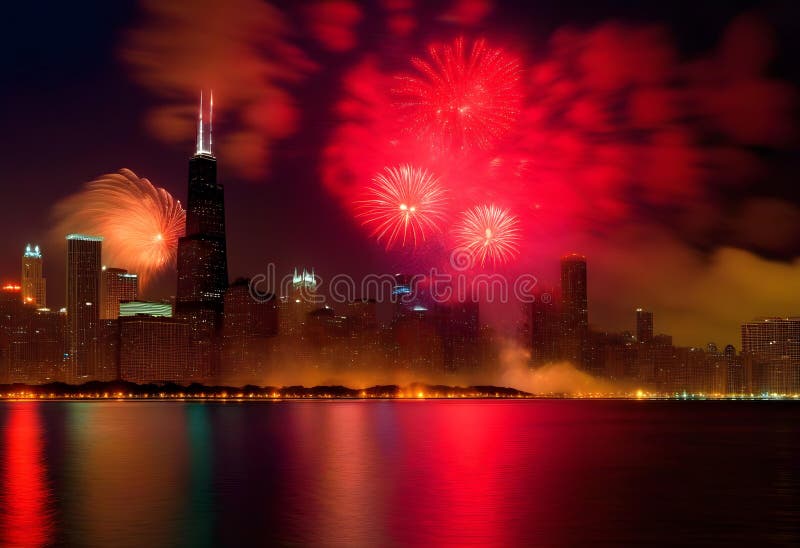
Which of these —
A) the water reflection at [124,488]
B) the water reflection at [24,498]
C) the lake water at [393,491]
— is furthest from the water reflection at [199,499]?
the water reflection at [24,498]

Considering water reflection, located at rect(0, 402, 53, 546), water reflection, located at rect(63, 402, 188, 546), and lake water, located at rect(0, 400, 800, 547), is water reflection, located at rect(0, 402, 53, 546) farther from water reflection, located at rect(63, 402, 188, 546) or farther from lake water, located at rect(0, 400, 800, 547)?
water reflection, located at rect(63, 402, 188, 546)

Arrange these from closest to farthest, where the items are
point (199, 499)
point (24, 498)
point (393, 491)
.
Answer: point (24, 498) → point (199, 499) → point (393, 491)

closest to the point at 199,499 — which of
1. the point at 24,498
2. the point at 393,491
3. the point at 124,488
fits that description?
the point at 124,488

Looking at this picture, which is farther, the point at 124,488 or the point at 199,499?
the point at 124,488

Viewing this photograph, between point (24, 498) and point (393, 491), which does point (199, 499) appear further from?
point (393, 491)

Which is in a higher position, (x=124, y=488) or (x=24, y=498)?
(x=24, y=498)

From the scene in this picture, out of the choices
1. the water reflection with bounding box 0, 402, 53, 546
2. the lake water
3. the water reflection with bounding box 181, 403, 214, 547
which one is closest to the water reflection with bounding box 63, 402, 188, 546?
the lake water
